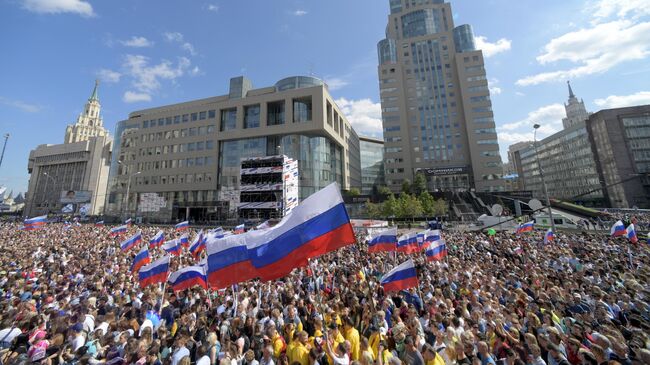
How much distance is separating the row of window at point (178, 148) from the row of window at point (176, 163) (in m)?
2.32

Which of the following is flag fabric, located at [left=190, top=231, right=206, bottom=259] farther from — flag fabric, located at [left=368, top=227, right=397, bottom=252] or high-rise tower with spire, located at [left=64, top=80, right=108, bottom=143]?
high-rise tower with spire, located at [left=64, top=80, right=108, bottom=143]

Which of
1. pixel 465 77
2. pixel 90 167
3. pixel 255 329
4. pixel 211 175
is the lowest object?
pixel 255 329

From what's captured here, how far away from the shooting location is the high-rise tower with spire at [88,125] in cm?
13450

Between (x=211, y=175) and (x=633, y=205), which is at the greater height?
(x=211, y=175)

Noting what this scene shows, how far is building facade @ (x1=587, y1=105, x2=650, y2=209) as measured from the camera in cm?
6494

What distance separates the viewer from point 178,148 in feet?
223

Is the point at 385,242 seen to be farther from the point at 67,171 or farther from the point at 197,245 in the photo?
the point at 67,171

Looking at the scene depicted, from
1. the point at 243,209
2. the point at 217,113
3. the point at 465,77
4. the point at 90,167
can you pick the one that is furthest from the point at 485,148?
the point at 90,167

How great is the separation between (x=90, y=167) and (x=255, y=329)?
148 m

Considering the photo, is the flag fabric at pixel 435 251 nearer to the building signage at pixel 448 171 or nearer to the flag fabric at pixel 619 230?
the flag fabric at pixel 619 230

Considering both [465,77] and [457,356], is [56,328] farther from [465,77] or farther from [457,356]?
[465,77]

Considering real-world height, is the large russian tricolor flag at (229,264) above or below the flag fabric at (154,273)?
above

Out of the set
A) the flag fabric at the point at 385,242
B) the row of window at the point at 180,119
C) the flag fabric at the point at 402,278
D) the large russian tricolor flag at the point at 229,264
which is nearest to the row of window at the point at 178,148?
the row of window at the point at 180,119

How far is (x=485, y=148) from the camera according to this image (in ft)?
242
